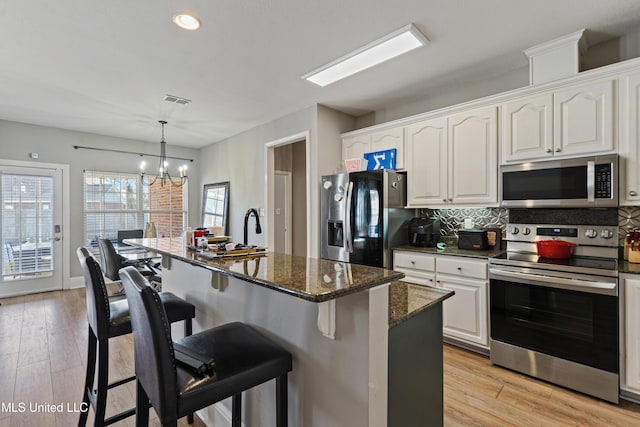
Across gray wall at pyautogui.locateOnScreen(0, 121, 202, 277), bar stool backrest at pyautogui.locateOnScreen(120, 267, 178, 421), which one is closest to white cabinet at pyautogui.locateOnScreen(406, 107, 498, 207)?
bar stool backrest at pyautogui.locateOnScreen(120, 267, 178, 421)

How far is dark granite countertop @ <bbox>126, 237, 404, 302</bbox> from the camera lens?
94cm

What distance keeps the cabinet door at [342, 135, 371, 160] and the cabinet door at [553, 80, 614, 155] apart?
1869mm

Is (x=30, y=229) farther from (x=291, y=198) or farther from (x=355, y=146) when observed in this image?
(x=355, y=146)

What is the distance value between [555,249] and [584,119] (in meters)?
1.02

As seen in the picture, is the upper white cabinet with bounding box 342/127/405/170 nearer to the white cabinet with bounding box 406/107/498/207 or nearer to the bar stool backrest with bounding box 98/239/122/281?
the white cabinet with bounding box 406/107/498/207

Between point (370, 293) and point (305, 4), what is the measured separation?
6.52 ft

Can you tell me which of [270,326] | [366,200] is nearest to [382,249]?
[366,200]

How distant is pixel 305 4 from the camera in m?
2.07

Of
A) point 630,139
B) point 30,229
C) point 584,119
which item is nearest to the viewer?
point 630,139

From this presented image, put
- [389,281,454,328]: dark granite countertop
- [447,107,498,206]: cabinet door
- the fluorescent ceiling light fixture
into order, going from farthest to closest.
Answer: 1. [447,107,498,206]: cabinet door
2. the fluorescent ceiling light fixture
3. [389,281,454,328]: dark granite countertop

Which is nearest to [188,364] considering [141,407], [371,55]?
[141,407]

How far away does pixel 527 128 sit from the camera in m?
2.63

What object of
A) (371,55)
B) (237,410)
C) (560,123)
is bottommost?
(237,410)

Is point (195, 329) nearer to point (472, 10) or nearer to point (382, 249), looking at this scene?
point (382, 249)
